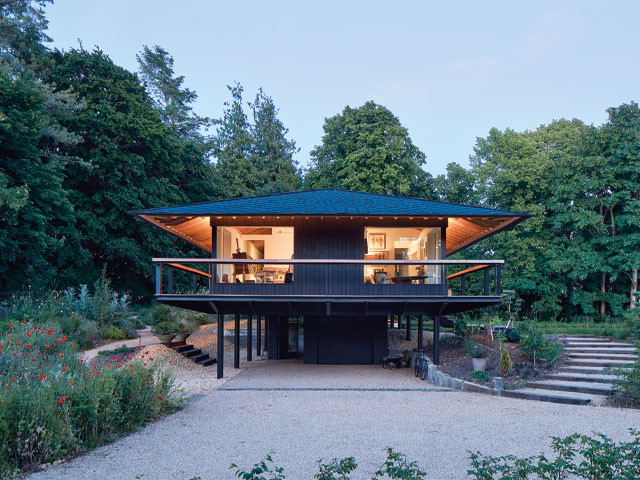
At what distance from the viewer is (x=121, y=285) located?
970 inches

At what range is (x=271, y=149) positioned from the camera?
37719 mm

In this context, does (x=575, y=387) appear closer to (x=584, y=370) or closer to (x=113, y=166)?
(x=584, y=370)

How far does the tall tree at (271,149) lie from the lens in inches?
1399

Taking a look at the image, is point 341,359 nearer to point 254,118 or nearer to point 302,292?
point 302,292

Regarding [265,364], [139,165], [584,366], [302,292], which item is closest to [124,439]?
[302,292]

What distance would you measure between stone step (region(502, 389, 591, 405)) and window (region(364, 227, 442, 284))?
3434mm

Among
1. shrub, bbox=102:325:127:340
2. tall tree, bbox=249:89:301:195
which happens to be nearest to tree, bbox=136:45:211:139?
tall tree, bbox=249:89:301:195

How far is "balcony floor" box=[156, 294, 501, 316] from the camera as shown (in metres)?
10.4

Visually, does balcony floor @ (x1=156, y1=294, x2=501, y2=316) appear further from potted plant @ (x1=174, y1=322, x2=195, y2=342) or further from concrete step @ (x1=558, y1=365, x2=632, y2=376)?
potted plant @ (x1=174, y1=322, x2=195, y2=342)

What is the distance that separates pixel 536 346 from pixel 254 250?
7545 millimetres

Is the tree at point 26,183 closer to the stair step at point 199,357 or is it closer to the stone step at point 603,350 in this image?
the stair step at point 199,357

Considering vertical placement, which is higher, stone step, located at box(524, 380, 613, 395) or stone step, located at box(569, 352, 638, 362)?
stone step, located at box(569, 352, 638, 362)

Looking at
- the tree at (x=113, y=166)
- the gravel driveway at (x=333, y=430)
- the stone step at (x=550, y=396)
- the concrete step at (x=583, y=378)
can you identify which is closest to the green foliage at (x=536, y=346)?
the concrete step at (x=583, y=378)

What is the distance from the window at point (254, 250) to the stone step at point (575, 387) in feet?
19.3
